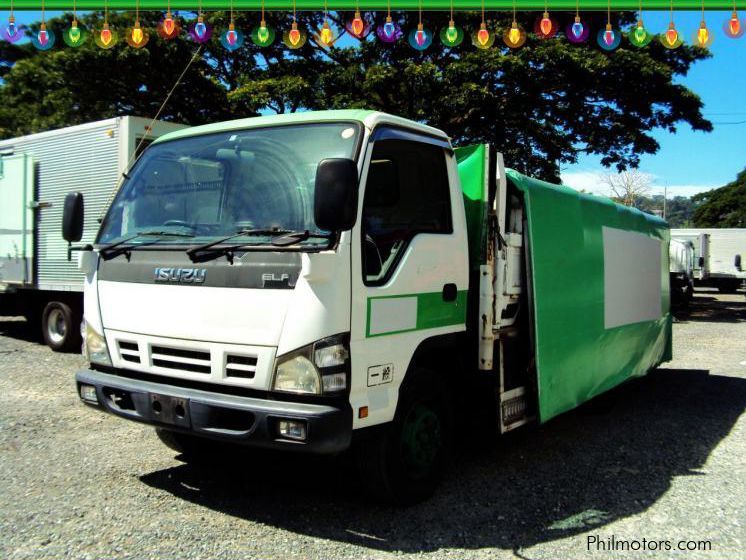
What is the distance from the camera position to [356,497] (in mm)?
4488

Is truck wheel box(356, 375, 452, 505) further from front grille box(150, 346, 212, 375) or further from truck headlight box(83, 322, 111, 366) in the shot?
truck headlight box(83, 322, 111, 366)

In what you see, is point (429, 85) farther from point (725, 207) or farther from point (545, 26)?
point (725, 207)

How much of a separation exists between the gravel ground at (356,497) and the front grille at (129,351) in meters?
0.94

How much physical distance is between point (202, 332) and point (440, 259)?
1.59 m

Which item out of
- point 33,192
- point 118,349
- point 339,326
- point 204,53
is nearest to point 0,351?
point 33,192

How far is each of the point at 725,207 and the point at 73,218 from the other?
6824cm

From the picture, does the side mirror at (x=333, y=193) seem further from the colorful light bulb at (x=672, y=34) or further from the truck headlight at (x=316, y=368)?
the colorful light bulb at (x=672, y=34)

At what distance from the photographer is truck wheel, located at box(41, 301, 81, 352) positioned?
995 centimetres

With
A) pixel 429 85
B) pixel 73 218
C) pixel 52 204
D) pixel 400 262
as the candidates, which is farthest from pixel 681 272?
pixel 73 218

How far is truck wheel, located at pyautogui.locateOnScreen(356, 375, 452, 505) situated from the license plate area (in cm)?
104

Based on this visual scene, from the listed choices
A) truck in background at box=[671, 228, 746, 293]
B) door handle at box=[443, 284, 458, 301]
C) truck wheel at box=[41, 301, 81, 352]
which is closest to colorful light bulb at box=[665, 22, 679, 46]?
door handle at box=[443, 284, 458, 301]

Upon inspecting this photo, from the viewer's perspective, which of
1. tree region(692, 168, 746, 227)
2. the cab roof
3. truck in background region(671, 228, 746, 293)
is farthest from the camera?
tree region(692, 168, 746, 227)

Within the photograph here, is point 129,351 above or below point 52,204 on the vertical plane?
below
